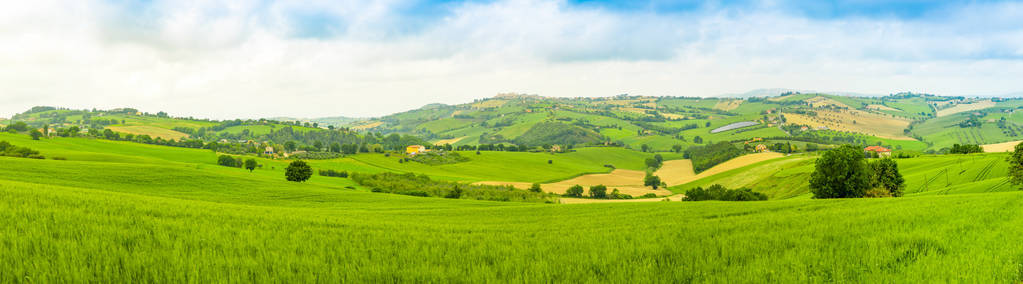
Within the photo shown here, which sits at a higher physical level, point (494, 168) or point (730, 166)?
point (730, 166)

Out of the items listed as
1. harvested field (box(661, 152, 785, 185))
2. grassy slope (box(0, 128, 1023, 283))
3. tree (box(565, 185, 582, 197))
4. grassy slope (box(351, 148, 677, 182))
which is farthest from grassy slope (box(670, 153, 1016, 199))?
grassy slope (box(0, 128, 1023, 283))

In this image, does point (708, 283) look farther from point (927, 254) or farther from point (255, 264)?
point (255, 264)

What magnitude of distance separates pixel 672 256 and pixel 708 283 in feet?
4.90

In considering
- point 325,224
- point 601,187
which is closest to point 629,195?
point 601,187

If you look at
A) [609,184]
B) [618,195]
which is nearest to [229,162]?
[618,195]

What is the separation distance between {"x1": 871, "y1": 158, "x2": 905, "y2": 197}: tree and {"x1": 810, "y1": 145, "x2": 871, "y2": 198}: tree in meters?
1.79

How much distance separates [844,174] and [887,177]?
7.58 metres

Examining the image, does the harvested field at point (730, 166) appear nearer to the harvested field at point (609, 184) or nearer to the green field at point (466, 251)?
the harvested field at point (609, 184)

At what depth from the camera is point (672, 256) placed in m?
7.55

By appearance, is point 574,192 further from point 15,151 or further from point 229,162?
point 15,151

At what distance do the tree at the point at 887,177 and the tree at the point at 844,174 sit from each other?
1791mm

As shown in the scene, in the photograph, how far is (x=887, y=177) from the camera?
54.8 m

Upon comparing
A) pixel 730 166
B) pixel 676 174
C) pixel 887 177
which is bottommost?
pixel 676 174

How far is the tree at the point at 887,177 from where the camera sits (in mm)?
53719
